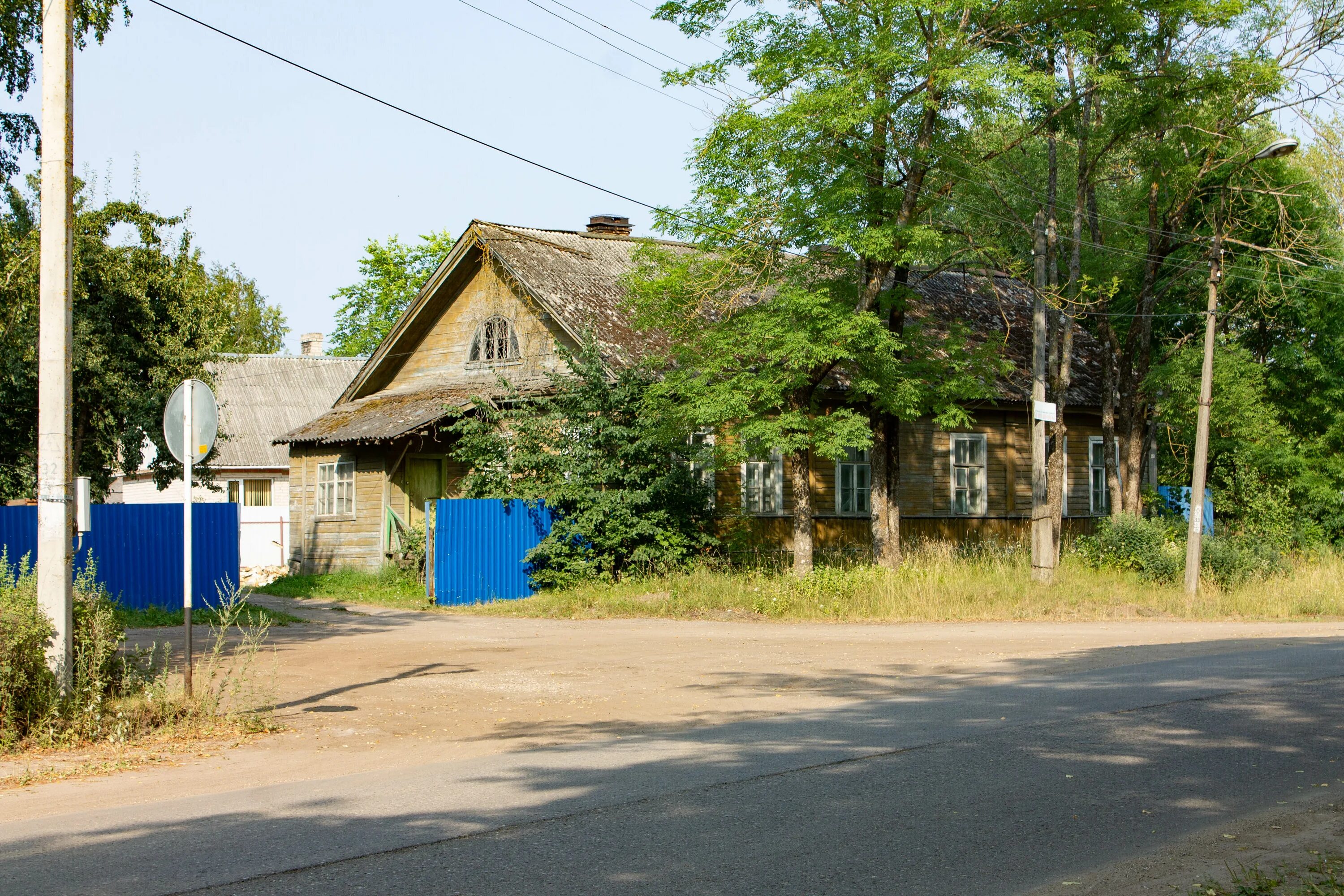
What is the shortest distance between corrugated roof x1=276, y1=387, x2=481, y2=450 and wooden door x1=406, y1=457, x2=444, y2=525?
1.39 metres

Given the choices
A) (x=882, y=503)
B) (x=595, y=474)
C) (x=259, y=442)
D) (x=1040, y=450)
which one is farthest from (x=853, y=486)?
(x=259, y=442)

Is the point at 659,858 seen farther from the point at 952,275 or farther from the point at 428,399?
the point at 952,275

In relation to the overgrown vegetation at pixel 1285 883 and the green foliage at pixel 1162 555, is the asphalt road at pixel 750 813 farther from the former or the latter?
the green foliage at pixel 1162 555

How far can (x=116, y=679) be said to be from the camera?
994 cm

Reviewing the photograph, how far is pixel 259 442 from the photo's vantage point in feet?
134

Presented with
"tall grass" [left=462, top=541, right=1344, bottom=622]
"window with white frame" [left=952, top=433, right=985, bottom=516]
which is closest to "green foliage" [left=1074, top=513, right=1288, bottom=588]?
"tall grass" [left=462, top=541, right=1344, bottom=622]

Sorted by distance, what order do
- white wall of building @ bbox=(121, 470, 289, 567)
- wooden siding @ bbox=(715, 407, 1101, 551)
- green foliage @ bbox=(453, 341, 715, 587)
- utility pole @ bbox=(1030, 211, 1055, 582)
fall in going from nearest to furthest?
green foliage @ bbox=(453, 341, 715, 587)
utility pole @ bbox=(1030, 211, 1055, 582)
wooden siding @ bbox=(715, 407, 1101, 551)
white wall of building @ bbox=(121, 470, 289, 567)

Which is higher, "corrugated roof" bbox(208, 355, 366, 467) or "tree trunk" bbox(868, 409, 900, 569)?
"corrugated roof" bbox(208, 355, 366, 467)

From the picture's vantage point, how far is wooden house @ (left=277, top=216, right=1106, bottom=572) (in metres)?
25.0

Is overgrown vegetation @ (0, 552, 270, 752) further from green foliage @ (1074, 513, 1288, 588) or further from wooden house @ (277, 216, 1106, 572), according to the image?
green foliage @ (1074, 513, 1288, 588)

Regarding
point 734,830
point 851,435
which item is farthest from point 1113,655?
point 734,830

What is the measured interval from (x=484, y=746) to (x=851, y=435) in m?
11.3

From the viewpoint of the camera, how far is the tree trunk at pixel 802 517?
68.7ft

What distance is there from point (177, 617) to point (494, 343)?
1051 cm
